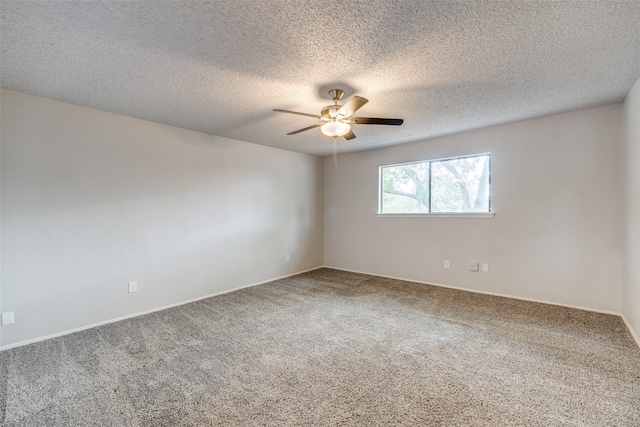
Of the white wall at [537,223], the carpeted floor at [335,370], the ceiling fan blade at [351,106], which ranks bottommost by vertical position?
the carpeted floor at [335,370]

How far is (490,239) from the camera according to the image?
3.76 m

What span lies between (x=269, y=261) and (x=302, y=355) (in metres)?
2.57

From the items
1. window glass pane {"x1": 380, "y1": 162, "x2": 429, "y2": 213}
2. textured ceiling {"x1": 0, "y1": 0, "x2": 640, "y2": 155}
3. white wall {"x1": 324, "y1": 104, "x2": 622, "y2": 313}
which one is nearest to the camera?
textured ceiling {"x1": 0, "y1": 0, "x2": 640, "y2": 155}

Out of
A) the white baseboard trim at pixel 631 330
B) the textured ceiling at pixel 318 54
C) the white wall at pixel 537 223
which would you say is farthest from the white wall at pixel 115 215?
the white baseboard trim at pixel 631 330

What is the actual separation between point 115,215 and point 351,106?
281 cm

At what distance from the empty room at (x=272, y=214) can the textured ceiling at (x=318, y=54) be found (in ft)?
0.07

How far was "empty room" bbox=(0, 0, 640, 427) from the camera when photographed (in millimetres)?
1638

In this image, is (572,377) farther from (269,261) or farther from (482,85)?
(269,261)

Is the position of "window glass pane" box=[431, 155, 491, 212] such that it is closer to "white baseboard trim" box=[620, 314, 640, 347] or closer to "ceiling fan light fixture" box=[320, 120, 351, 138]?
"white baseboard trim" box=[620, 314, 640, 347]

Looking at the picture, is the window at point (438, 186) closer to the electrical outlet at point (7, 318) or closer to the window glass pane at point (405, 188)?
the window glass pane at point (405, 188)

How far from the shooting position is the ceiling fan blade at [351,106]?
7.34 feet

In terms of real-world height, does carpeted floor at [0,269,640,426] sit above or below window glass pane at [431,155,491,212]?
below

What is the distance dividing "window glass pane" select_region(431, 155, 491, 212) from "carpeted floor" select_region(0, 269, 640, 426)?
145 centimetres

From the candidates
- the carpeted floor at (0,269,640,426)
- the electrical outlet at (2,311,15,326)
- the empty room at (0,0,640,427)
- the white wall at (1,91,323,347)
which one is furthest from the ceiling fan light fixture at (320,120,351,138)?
the electrical outlet at (2,311,15,326)
